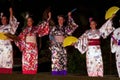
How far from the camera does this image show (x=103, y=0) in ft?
32.1

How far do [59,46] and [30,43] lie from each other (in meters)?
0.65

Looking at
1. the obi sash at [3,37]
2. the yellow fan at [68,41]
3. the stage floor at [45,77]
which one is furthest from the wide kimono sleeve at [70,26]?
the obi sash at [3,37]

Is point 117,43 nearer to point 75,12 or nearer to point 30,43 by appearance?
point 30,43

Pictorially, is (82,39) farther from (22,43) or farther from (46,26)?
(22,43)

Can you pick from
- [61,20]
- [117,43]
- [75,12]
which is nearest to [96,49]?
[117,43]

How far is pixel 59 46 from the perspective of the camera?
862cm

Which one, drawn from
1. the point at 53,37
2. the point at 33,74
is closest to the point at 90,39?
the point at 53,37

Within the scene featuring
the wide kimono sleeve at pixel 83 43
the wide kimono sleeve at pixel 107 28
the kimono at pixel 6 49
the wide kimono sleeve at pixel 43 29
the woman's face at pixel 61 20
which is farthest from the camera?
the kimono at pixel 6 49

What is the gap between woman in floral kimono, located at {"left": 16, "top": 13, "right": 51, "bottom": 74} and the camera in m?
8.73

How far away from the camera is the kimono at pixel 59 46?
8586 mm

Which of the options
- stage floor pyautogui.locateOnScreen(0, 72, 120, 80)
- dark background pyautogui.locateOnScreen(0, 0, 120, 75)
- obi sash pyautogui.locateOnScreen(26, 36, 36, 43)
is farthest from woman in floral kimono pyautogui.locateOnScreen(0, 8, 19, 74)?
dark background pyautogui.locateOnScreen(0, 0, 120, 75)

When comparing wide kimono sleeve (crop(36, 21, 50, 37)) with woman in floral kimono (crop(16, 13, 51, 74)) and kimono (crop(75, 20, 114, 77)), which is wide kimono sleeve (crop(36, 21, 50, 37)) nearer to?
woman in floral kimono (crop(16, 13, 51, 74))

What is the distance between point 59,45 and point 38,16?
212 cm

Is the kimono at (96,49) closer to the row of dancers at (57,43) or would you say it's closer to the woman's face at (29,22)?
the row of dancers at (57,43)
